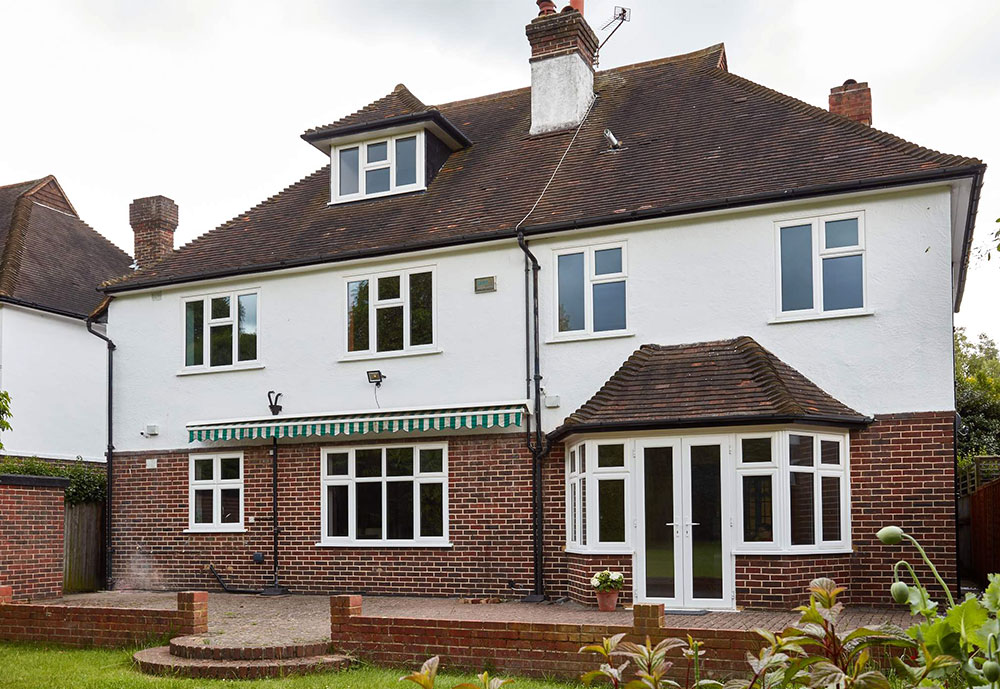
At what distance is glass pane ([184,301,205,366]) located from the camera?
21.6 meters

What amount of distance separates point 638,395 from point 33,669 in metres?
9.06

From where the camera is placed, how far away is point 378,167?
21.9 meters

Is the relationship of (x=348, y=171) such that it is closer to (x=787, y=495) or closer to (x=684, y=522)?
(x=684, y=522)

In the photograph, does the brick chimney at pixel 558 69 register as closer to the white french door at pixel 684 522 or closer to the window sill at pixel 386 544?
the white french door at pixel 684 522

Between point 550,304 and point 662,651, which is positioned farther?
point 550,304

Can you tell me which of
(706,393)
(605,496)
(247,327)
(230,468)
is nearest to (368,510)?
(230,468)

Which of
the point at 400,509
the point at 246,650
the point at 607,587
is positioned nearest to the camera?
the point at 246,650

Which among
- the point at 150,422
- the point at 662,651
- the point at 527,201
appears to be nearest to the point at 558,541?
the point at 527,201

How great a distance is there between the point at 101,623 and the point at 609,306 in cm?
920

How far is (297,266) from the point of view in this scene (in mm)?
20344

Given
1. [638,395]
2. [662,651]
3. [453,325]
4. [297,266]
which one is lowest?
[662,651]

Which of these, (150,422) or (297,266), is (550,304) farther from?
(150,422)

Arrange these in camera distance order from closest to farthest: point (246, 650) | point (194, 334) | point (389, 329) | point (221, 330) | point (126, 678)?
point (126, 678) → point (246, 650) → point (389, 329) → point (221, 330) → point (194, 334)

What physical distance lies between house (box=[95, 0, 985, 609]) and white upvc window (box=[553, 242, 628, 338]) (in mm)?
51
